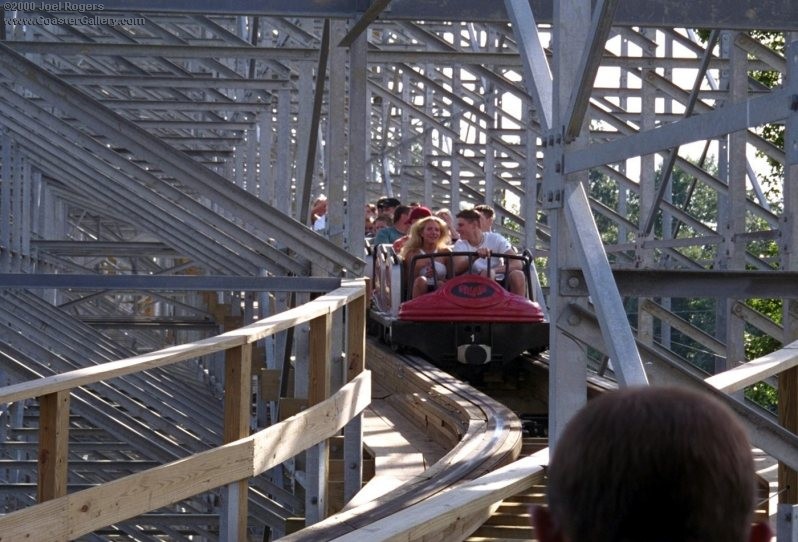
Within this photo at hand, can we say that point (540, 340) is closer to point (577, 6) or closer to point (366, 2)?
point (366, 2)

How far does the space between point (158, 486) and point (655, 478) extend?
3.51 metres

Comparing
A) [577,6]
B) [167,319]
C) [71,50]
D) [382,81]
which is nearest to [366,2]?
[71,50]

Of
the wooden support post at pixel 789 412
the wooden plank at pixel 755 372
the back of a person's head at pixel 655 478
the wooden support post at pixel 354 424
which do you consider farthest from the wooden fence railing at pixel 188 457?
the back of a person's head at pixel 655 478

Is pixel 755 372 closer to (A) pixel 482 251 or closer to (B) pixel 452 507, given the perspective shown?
(B) pixel 452 507

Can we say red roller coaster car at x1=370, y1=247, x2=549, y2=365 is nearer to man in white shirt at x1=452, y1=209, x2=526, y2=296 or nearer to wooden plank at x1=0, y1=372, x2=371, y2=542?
man in white shirt at x1=452, y1=209, x2=526, y2=296

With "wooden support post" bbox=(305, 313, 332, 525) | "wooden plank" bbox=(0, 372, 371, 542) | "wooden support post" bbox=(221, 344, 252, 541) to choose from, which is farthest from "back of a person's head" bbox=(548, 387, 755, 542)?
"wooden support post" bbox=(305, 313, 332, 525)

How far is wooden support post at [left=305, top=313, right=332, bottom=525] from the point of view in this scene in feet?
21.0

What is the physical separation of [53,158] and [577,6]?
32.2 feet

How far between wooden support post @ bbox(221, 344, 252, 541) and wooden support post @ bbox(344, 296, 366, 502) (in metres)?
2.17

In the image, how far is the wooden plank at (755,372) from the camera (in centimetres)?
443

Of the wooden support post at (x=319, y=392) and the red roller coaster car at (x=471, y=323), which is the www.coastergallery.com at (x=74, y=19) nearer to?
the red roller coaster car at (x=471, y=323)

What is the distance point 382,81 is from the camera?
28078 millimetres

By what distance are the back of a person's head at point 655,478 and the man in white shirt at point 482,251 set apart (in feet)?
37.0

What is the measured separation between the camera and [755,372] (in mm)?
4516
